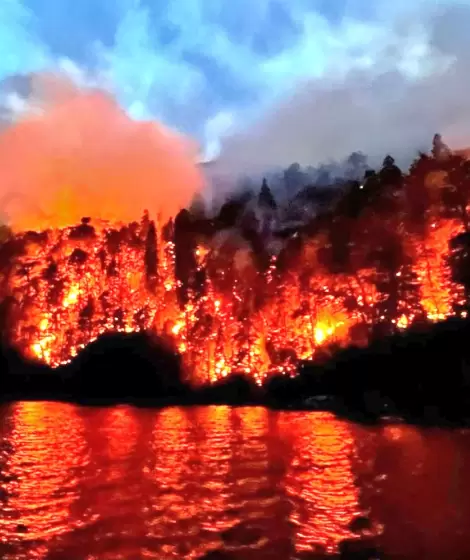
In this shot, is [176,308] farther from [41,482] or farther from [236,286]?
[41,482]

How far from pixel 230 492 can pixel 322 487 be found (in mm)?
2286

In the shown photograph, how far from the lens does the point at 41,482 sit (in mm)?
18016

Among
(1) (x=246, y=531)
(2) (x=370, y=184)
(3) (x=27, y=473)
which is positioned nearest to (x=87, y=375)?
(2) (x=370, y=184)

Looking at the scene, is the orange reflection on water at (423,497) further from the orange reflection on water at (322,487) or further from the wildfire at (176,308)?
the wildfire at (176,308)

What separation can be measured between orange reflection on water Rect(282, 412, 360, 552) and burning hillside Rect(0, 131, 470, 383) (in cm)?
1754

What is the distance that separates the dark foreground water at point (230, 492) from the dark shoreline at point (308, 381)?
820cm

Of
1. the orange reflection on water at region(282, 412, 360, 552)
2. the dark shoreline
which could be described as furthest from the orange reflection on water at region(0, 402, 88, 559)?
the dark shoreline

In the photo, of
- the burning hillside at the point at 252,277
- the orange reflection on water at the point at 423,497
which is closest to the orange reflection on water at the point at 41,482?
the orange reflection on water at the point at 423,497

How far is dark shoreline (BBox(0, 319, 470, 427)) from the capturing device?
36.8 metres

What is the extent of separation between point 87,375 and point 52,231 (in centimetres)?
1706

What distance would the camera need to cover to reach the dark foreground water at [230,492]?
1197 centimetres

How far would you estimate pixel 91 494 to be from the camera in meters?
16.2

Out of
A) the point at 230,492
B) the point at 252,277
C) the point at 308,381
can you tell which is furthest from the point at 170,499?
the point at 252,277

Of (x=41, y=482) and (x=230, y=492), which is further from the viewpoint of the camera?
(x=41, y=482)
